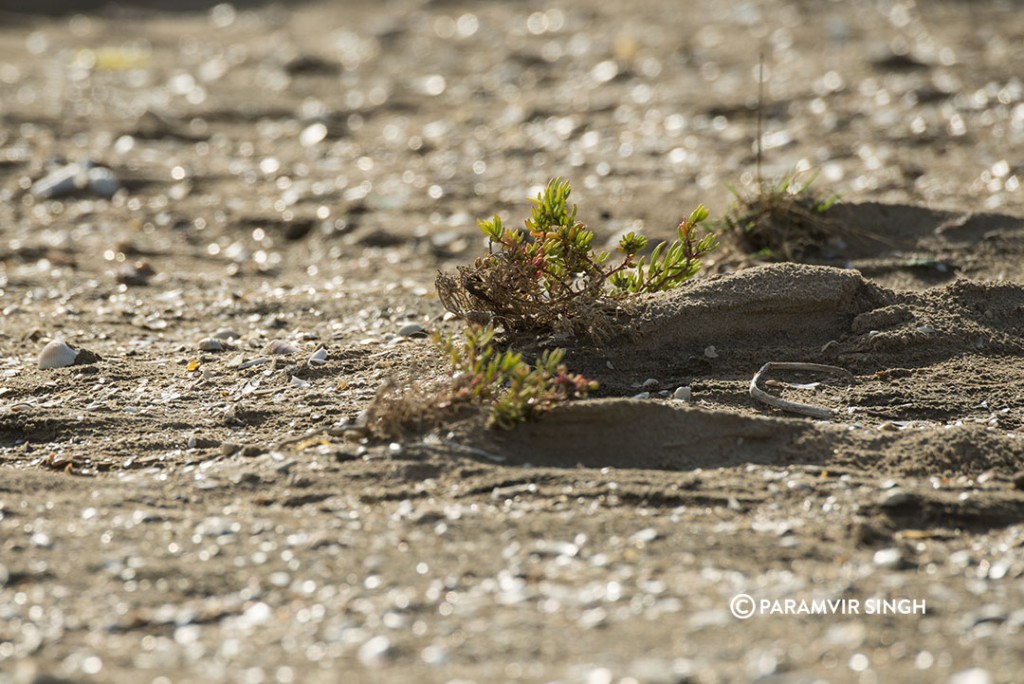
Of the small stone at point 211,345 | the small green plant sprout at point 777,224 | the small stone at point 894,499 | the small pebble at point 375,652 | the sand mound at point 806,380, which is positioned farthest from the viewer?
the small green plant sprout at point 777,224

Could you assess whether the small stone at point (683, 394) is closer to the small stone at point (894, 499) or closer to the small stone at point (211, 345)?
the small stone at point (894, 499)

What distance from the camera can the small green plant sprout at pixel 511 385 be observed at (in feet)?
10.4

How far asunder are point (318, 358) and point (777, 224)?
1.92 meters

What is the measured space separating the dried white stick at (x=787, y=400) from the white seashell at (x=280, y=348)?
4.94ft

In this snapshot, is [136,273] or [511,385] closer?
[511,385]

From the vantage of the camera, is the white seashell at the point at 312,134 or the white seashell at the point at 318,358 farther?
the white seashell at the point at 312,134

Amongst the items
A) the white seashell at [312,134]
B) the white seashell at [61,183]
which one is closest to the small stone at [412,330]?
the white seashell at [61,183]

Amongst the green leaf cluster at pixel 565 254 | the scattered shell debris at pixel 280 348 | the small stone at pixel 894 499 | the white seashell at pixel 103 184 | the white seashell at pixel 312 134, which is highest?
the white seashell at pixel 312 134

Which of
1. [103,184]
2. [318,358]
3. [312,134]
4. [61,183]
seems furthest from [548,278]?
[312,134]

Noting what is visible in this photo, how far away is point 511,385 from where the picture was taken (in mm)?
3285

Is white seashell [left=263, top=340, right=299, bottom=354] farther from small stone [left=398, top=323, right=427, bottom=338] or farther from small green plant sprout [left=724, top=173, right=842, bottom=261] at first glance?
small green plant sprout [left=724, top=173, right=842, bottom=261]

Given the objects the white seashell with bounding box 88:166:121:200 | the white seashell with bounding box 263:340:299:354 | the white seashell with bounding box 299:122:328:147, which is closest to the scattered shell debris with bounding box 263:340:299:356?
the white seashell with bounding box 263:340:299:354

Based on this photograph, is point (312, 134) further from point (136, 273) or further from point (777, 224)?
point (777, 224)

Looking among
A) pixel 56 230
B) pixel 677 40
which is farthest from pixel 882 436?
pixel 677 40
